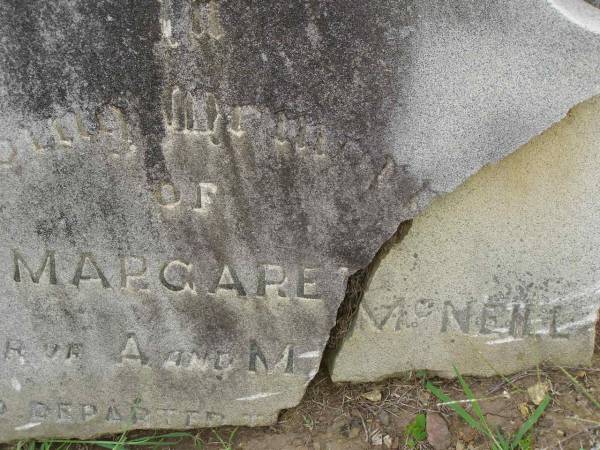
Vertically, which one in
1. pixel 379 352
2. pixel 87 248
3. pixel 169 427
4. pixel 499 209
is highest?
pixel 499 209

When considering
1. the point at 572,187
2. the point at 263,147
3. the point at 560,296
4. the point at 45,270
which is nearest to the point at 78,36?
the point at 263,147

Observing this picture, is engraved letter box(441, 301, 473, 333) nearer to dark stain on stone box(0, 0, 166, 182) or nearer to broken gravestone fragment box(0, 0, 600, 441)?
broken gravestone fragment box(0, 0, 600, 441)

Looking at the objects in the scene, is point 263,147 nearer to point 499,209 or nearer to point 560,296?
point 499,209

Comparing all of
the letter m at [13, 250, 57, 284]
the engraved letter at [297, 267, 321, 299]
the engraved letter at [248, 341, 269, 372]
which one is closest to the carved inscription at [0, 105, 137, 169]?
the letter m at [13, 250, 57, 284]

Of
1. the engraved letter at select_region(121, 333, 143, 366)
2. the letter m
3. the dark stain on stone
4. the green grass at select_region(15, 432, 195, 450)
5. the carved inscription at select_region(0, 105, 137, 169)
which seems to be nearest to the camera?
the dark stain on stone

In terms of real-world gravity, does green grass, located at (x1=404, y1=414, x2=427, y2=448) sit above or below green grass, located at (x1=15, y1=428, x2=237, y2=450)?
above

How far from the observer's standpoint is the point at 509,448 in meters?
2.07

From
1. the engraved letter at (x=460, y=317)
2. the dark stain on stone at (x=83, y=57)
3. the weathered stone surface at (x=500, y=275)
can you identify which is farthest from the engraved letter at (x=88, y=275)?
the engraved letter at (x=460, y=317)

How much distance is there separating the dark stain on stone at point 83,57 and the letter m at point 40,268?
1.35ft

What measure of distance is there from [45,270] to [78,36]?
668 mm

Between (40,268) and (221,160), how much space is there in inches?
24.0

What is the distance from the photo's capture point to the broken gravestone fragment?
1622 millimetres

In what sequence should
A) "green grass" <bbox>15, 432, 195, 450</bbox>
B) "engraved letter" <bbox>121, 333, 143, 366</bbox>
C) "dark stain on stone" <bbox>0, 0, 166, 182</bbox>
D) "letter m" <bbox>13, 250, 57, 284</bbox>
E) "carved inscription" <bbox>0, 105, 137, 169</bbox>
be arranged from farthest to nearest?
1. "green grass" <bbox>15, 432, 195, 450</bbox>
2. "engraved letter" <bbox>121, 333, 143, 366</bbox>
3. "letter m" <bbox>13, 250, 57, 284</bbox>
4. "carved inscription" <bbox>0, 105, 137, 169</bbox>
5. "dark stain on stone" <bbox>0, 0, 166, 182</bbox>

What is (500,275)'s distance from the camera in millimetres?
2076
